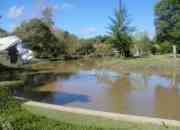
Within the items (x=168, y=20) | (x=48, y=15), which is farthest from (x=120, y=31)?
(x=48, y=15)

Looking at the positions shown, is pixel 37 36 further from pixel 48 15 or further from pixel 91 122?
pixel 91 122

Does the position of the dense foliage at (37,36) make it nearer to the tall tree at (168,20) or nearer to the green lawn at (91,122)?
the tall tree at (168,20)

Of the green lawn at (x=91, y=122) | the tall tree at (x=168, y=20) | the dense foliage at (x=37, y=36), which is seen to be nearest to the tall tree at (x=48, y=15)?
the dense foliage at (x=37, y=36)

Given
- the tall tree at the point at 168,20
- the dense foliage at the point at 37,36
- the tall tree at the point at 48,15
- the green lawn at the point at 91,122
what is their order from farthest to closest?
the tall tree at the point at 48,15 → the dense foliage at the point at 37,36 → the tall tree at the point at 168,20 → the green lawn at the point at 91,122

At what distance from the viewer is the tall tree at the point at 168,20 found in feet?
111

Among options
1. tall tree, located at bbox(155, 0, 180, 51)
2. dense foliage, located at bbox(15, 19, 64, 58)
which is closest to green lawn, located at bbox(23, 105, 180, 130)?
tall tree, located at bbox(155, 0, 180, 51)

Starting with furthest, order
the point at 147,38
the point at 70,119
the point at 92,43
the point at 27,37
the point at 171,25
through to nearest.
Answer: the point at 92,43
the point at 147,38
the point at 27,37
the point at 171,25
the point at 70,119

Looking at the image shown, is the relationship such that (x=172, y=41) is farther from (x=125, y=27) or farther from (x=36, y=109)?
(x=36, y=109)

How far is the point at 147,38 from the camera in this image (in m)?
47.0

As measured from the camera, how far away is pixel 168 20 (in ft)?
116

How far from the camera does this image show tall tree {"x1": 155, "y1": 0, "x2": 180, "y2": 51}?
33.9 meters

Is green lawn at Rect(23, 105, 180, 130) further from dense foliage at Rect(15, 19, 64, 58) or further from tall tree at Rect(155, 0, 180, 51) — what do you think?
dense foliage at Rect(15, 19, 64, 58)

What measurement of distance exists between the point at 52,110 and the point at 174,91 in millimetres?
8067

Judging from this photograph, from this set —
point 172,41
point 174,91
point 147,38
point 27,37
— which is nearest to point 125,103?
point 174,91
